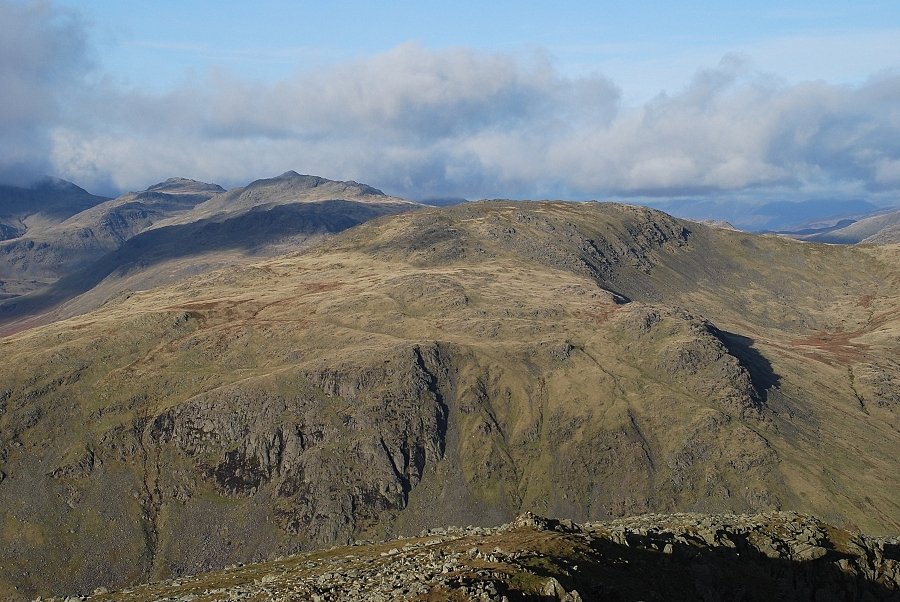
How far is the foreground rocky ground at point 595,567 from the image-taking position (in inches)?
2127

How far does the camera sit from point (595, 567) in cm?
5903

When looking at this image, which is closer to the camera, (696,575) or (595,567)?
(595,567)

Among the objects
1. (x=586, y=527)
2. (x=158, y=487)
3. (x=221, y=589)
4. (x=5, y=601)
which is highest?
(x=586, y=527)

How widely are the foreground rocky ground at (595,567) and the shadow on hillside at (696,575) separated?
114 mm

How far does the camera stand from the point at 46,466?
19225 cm

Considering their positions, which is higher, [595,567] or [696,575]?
[595,567]

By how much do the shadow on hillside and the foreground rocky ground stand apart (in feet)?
0.38

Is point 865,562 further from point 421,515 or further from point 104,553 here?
point 104,553

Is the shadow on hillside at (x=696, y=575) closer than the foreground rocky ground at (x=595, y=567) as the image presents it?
No

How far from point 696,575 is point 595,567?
12786mm

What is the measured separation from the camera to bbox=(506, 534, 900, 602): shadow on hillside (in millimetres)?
56031

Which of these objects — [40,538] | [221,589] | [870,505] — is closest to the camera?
[221,589]

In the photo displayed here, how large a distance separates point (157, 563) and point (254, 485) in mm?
32104

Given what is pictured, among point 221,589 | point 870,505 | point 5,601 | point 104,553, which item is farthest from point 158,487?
point 870,505
